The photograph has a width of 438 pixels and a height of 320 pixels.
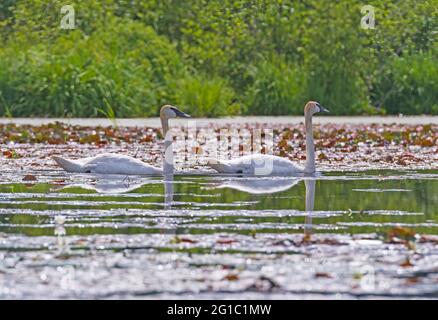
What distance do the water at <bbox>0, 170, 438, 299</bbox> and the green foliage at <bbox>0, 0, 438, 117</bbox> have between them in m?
13.6

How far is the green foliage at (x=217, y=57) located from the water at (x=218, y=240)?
1360 centimetres

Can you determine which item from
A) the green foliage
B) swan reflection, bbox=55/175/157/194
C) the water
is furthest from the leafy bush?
the water

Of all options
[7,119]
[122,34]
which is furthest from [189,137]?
[122,34]

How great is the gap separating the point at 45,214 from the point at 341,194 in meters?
3.26

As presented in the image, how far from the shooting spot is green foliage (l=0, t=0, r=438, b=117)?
2795 centimetres

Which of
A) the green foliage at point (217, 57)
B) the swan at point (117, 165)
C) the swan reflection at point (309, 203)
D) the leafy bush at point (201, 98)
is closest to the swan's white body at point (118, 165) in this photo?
the swan at point (117, 165)

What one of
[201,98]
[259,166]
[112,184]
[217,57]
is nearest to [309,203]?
[112,184]

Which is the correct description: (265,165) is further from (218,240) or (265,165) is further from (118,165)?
(218,240)

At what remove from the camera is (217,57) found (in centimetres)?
3095

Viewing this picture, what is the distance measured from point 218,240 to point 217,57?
21.8 meters

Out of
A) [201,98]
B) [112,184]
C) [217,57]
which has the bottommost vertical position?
[112,184]

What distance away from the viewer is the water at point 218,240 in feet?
25.2

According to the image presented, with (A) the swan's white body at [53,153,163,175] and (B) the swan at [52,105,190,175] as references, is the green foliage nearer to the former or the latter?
(B) the swan at [52,105,190,175]

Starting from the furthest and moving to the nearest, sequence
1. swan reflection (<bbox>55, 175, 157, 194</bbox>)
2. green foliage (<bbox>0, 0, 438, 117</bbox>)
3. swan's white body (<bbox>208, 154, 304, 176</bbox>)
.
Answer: green foliage (<bbox>0, 0, 438, 117</bbox>)
swan's white body (<bbox>208, 154, 304, 176</bbox>)
swan reflection (<bbox>55, 175, 157, 194</bbox>)
